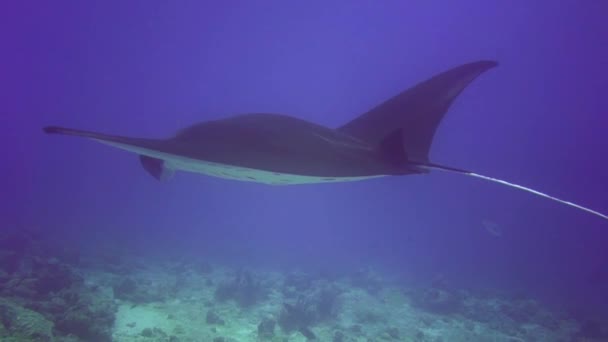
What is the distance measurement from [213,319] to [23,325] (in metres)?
4.47

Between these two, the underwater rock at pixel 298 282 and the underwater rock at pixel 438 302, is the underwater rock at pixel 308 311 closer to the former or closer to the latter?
the underwater rock at pixel 298 282

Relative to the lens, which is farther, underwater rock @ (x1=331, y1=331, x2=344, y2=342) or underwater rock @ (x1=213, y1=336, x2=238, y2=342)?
underwater rock @ (x1=331, y1=331, x2=344, y2=342)

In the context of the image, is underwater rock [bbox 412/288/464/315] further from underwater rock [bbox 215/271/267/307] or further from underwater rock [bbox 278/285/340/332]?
underwater rock [bbox 215/271/267/307]

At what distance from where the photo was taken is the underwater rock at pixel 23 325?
5.30 m

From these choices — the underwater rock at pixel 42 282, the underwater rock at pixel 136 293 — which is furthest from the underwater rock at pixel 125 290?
the underwater rock at pixel 42 282

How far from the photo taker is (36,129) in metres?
108

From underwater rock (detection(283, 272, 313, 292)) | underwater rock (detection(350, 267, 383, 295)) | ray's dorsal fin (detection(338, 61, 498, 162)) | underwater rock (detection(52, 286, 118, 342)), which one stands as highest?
ray's dorsal fin (detection(338, 61, 498, 162))

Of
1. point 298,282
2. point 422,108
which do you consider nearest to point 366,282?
point 298,282

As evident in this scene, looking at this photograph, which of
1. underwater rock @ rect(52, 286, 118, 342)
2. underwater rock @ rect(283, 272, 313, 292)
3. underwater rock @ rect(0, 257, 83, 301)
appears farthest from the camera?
underwater rock @ rect(283, 272, 313, 292)

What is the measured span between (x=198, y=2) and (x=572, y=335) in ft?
177

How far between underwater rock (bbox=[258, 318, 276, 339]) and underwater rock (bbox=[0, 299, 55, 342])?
4652 millimetres

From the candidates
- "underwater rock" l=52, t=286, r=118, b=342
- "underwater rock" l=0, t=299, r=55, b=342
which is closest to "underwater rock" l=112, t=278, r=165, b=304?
"underwater rock" l=52, t=286, r=118, b=342

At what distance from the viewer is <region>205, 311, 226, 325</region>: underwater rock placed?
30.5 feet

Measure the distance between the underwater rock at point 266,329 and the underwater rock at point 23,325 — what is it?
4.65 m
